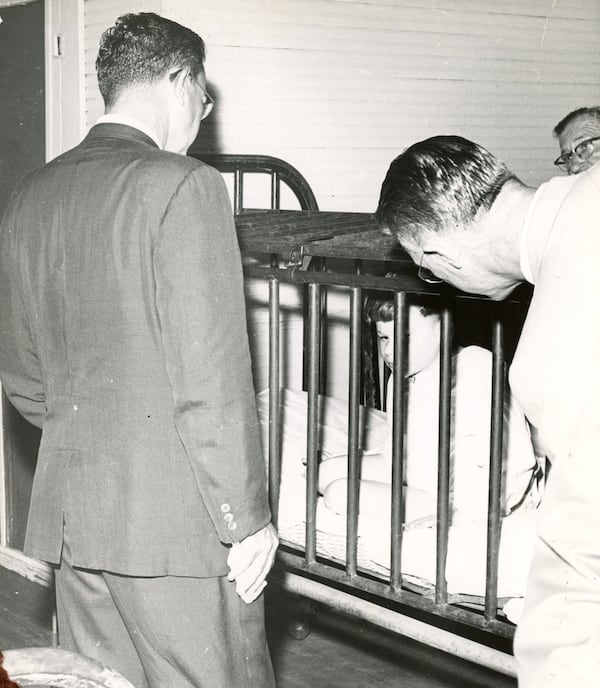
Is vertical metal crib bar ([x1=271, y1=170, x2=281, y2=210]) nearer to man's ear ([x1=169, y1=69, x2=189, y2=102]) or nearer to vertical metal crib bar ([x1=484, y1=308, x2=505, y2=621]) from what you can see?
man's ear ([x1=169, y1=69, x2=189, y2=102])

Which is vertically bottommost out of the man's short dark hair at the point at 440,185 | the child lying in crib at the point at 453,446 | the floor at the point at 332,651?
the floor at the point at 332,651

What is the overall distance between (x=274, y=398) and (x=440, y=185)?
1100 millimetres

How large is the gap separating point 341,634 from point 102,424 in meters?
2.26

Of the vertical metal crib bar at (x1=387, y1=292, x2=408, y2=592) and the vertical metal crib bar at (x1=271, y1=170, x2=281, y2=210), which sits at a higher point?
the vertical metal crib bar at (x1=271, y1=170, x2=281, y2=210)

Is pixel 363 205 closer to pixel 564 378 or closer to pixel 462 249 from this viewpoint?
pixel 462 249

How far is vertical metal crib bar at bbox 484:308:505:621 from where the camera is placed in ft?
7.35

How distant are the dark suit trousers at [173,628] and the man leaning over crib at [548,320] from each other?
27.3 inches

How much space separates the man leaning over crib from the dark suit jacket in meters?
0.41

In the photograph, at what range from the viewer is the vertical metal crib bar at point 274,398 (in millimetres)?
2676

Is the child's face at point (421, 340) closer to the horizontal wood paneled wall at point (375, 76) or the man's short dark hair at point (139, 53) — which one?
the man's short dark hair at point (139, 53)

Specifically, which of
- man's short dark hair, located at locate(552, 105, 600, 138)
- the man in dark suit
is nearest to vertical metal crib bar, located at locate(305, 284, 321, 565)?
the man in dark suit

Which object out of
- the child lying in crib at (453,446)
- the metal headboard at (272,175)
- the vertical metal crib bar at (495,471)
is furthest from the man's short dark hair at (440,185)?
the metal headboard at (272,175)

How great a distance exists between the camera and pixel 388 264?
4.44m

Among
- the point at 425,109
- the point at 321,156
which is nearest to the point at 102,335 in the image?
the point at 321,156
